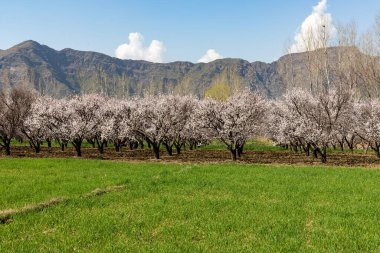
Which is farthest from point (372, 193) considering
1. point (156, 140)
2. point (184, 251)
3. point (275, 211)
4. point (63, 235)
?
point (156, 140)

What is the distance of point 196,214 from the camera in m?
14.8

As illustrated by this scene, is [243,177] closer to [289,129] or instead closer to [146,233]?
[146,233]

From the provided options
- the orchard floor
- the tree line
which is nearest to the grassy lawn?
the orchard floor

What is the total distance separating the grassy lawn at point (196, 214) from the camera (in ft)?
36.8

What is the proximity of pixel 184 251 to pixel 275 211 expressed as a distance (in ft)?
19.4

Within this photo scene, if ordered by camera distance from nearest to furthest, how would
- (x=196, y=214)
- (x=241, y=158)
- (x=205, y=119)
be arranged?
(x=196, y=214) → (x=205, y=119) → (x=241, y=158)

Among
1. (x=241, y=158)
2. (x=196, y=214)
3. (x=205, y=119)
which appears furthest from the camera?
(x=241, y=158)

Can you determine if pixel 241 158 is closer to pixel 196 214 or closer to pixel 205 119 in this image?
pixel 205 119

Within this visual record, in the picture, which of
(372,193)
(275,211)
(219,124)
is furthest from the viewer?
(219,124)

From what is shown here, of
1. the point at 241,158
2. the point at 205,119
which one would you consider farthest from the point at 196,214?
the point at 241,158

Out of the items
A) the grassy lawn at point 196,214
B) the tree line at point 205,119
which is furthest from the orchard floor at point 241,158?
the grassy lawn at point 196,214

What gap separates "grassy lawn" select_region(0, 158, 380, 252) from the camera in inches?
441

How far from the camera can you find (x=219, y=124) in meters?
40.7

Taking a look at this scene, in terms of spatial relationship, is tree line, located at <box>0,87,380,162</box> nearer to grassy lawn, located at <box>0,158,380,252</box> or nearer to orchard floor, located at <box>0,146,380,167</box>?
orchard floor, located at <box>0,146,380,167</box>
